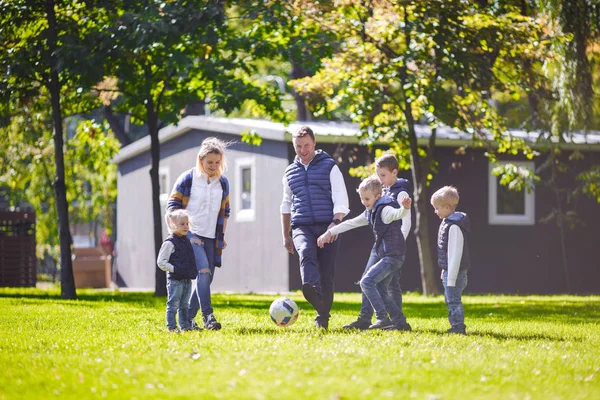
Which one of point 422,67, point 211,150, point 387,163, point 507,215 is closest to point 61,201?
point 422,67

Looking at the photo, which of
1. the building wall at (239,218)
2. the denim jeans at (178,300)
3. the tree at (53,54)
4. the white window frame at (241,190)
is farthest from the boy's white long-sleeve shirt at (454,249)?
the white window frame at (241,190)

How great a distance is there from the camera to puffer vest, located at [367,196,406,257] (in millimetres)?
9648

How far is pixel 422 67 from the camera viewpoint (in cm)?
1812

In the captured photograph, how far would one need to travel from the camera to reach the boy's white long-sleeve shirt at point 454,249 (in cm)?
945

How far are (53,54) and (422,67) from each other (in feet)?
21.1

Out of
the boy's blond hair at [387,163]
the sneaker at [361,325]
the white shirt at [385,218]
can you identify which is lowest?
the sneaker at [361,325]

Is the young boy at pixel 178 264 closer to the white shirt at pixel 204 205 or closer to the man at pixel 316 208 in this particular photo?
the white shirt at pixel 204 205

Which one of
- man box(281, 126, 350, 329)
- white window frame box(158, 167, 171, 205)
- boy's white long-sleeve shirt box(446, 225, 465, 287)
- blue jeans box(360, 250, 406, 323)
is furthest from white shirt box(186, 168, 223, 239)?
white window frame box(158, 167, 171, 205)

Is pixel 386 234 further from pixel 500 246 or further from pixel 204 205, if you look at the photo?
pixel 500 246

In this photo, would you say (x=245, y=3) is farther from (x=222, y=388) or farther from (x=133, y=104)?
(x=222, y=388)

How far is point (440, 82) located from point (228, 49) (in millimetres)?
3728

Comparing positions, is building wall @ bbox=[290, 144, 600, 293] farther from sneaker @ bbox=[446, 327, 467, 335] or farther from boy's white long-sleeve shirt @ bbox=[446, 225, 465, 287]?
boy's white long-sleeve shirt @ bbox=[446, 225, 465, 287]

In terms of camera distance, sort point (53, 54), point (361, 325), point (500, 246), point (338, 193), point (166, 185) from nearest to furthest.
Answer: point (338, 193) → point (361, 325) → point (53, 54) → point (500, 246) → point (166, 185)

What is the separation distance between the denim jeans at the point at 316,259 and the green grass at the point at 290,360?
415mm
